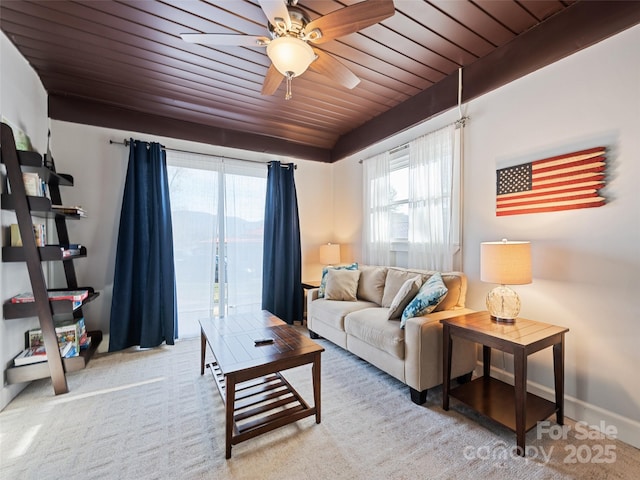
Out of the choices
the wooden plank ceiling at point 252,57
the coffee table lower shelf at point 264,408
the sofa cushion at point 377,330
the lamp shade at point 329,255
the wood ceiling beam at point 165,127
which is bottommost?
the coffee table lower shelf at point 264,408

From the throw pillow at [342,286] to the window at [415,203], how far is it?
0.51 metres

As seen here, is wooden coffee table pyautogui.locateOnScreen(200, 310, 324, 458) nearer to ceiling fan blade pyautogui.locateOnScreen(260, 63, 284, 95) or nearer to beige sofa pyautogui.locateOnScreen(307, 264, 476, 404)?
beige sofa pyautogui.locateOnScreen(307, 264, 476, 404)

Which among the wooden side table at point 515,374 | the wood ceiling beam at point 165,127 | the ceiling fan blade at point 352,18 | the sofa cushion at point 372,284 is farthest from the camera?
the sofa cushion at point 372,284

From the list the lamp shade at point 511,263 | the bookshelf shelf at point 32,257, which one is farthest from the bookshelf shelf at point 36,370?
the lamp shade at point 511,263

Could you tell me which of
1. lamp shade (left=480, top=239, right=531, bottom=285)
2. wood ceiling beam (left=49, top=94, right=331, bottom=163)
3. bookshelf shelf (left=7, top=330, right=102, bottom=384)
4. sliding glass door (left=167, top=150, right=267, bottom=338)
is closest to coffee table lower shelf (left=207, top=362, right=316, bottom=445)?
bookshelf shelf (left=7, top=330, right=102, bottom=384)

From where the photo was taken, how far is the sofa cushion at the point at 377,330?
2.16m

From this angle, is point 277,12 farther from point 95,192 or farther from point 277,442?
point 95,192

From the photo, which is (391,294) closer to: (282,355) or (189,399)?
(282,355)

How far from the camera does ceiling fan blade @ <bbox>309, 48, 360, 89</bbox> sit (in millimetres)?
1819

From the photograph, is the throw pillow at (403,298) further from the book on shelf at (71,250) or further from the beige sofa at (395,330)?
the book on shelf at (71,250)

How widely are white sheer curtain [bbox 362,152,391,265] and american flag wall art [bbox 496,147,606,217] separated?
1.32 meters

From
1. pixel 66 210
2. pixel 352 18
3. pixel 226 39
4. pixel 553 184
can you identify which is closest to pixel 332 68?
pixel 352 18

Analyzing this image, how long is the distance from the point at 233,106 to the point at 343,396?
123 inches

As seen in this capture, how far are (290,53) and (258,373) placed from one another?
6.14 feet
